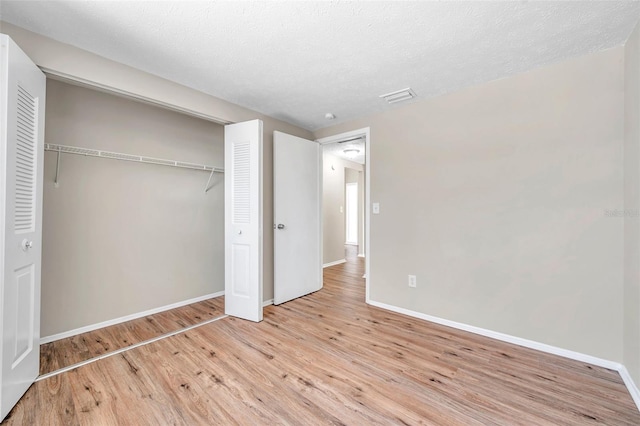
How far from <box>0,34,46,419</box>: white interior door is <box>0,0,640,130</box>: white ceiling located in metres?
0.45

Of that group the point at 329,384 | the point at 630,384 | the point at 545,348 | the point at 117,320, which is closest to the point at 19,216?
the point at 117,320

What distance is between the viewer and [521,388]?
173 centimetres

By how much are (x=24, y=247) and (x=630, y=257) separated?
12.9 ft

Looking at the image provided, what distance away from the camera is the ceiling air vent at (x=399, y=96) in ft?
8.66

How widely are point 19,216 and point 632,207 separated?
12.9 feet

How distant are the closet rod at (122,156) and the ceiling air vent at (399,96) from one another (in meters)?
2.31

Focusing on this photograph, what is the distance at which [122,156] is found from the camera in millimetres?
2754

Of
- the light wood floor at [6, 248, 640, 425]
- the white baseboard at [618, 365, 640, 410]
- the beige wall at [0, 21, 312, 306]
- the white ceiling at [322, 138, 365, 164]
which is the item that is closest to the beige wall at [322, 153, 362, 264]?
the white ceiling at [322, 138, 365, 164]

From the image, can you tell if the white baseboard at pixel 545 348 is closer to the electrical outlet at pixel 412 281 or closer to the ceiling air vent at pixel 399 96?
the electrical outlet at pixel 412 281

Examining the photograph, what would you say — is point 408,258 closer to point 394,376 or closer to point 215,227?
point 394,376

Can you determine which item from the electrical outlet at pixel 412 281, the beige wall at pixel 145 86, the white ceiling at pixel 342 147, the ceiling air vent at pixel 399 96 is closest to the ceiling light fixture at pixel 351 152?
the white ceiling at pixel 342 147

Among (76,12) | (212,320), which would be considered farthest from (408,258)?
(76,12)

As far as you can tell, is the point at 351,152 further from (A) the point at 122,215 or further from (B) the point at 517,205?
(A) the point at 122,215

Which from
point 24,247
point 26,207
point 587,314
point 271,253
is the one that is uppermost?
point 26,207
